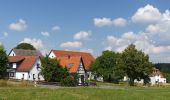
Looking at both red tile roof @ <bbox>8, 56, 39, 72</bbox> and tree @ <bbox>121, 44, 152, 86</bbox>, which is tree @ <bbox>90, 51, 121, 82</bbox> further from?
red tile roof @ <bbox>8, 56, 39, 72</bbox>

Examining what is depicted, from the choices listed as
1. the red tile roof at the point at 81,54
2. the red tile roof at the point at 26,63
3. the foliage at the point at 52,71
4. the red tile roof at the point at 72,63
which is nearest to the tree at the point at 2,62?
the foliage at the point at 52,71

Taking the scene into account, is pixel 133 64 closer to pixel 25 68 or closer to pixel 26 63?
pixel 25 68

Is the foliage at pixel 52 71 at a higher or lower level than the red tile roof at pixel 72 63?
lower

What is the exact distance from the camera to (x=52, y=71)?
8250 cm

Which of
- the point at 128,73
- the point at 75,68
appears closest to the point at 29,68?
the point at 75,68

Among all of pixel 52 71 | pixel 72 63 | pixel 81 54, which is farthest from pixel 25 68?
pixel 81 54

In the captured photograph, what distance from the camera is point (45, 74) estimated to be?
82.5m

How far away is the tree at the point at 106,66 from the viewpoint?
4272 inches

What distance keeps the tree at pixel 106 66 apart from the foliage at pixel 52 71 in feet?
90.0

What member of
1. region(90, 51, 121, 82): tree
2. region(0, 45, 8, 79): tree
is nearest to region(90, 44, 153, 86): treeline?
region(90, 51, 121, 82): tree

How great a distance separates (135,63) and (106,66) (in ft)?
77.7

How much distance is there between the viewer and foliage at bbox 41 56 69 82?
8200 centimetres

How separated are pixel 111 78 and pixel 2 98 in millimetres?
78033

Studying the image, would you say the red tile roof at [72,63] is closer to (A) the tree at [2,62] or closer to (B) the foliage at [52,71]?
(B) the foliage at [52,71]
